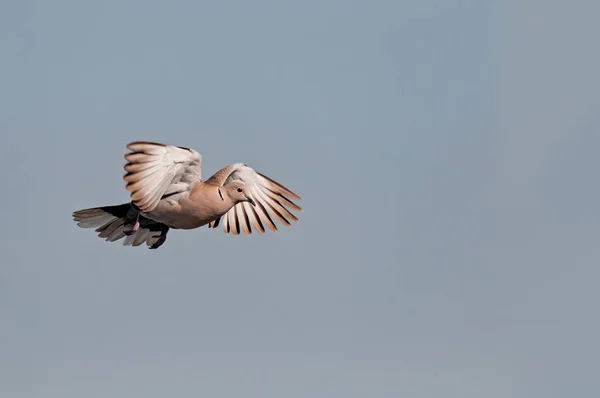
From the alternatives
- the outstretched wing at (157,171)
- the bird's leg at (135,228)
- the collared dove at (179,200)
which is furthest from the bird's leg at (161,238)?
the outstretched wing at (157,171)

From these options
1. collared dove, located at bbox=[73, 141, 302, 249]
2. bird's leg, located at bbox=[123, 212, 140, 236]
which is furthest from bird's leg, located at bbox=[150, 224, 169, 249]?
bird's leg, located at bbox=[123, 212, 140, 236]

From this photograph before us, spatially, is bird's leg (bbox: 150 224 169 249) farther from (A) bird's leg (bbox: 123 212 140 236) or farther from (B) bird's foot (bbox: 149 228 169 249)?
(A) bird's leg (bbox: 123 212 140 236)

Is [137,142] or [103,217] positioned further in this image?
[103,217]

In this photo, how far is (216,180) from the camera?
3241cm

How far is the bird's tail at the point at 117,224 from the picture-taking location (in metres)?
33.5

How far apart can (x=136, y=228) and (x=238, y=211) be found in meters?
3.54

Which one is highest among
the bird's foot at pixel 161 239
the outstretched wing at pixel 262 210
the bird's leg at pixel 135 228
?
the outstretched wing at pixel 262 210

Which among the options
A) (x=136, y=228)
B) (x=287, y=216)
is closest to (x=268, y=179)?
(x=287, y=216)

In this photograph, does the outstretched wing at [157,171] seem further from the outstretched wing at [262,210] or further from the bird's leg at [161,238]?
the outstretched wing at [262,210]

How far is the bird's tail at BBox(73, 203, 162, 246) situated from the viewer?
3347cm

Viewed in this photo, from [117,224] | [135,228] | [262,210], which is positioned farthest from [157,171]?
[262,210]

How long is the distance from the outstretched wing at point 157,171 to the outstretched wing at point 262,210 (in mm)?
3783

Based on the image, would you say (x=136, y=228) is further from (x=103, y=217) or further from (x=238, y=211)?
(x=238, y=211)

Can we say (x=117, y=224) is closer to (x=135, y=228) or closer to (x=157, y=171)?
(x=135, y=228)
